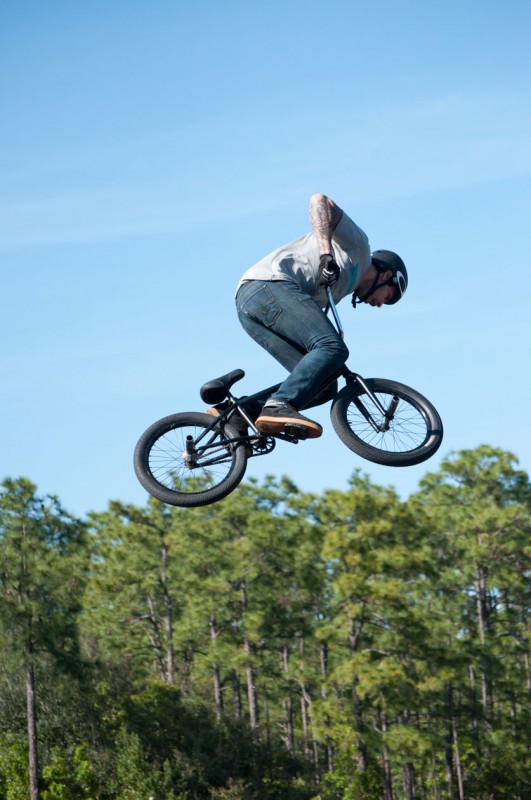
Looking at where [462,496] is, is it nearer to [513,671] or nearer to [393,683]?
[513,671]

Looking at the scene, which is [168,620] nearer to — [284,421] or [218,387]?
[218,387]

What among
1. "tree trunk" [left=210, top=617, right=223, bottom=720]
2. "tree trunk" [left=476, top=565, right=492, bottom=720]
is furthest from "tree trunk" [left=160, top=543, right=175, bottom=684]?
"tree trunk" [left=476, top=565, right=492, bottom=720]

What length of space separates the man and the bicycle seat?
0.41m

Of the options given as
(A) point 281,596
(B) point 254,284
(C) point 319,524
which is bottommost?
(B) point 254,284

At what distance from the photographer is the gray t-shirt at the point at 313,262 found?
10305mm

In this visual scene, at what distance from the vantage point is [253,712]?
4888cm

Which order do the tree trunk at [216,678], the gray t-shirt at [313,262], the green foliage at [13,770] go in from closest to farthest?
the gray t-shirt at [313,262] < the green foliage at [13,770] < the tree trunk at [216,678]

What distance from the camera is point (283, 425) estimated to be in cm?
1002

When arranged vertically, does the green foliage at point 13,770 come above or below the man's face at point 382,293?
below

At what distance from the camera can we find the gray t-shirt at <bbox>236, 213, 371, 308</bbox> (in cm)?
1030

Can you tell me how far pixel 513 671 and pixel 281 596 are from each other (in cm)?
1079

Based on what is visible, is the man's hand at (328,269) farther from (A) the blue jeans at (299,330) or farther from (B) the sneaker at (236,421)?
(B) the sneaker at (236,421)

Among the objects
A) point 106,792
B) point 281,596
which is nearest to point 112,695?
point 106,792

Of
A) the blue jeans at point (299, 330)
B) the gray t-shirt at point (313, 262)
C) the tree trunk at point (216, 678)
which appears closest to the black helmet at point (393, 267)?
the gray t-shirt at point (313, 262)
